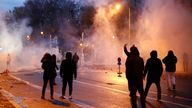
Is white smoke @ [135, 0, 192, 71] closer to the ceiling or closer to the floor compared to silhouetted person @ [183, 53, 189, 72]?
closer to the ceiling

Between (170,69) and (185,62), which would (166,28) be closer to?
(185,62)

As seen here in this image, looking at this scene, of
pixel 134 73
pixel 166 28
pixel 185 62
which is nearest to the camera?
pixel 134 73

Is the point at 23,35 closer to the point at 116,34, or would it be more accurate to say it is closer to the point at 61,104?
the point at 116,34

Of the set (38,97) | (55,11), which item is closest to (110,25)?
(55,11)

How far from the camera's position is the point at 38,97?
16.7 metres

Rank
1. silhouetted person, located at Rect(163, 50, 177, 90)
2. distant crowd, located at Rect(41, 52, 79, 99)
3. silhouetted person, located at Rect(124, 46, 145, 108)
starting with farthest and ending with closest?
1. silhouetted person, located at Rect(163, 50, 177, 90)
2. distant crowd, located at Rect(41, 52, 79, 99)
3. silhouetted person, located at Rect(124, 46, 145, 108)

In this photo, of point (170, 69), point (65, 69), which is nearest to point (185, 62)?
point (170, 69)

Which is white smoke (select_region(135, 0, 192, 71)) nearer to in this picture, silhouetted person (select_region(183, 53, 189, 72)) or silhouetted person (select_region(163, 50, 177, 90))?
silhouetted person (select_region(183, 53, 189, 72))

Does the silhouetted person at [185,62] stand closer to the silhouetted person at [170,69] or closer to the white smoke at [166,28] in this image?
the white smoke at [166,28]

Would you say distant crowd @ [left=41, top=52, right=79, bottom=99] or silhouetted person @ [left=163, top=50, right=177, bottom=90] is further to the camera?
silhouetted person @ [left=163, top=50, right=177, bottom=90]

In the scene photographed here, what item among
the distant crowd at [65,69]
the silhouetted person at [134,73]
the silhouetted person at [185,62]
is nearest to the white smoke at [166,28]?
the silhouetted person at [185,62]

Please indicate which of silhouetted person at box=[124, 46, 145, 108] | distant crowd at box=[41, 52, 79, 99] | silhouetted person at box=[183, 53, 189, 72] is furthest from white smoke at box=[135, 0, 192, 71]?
silhouetted person at box=[124, 46, 145, 108]

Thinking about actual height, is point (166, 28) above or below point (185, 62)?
above

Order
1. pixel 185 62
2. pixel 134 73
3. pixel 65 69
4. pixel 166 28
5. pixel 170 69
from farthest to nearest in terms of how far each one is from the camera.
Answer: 1. pixel 166 28
2. pixel 185 62
3. pixel 170 69
4. pixel 65 69
5. pixel 134 73
